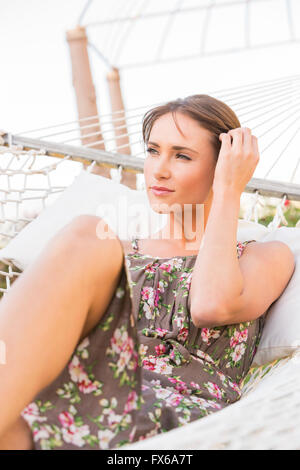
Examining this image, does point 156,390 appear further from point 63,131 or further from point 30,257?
point 63,131

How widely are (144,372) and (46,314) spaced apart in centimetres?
38

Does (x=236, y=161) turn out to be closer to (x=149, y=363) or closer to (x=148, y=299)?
(x=148, y=299)

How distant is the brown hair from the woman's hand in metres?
0.06

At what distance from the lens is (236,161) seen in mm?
1407

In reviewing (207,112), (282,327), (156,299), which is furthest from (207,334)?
(207,112)

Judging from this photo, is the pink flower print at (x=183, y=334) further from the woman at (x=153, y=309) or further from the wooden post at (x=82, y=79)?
the wooden post at (x=82, y=79)

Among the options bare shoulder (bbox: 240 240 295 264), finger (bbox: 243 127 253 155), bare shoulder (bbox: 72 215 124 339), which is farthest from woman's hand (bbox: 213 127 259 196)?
bare shoulder (bbox: 72 215 124 339)

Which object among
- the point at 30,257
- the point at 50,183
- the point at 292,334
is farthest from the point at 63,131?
the point at 292,334

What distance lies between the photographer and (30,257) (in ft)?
6.30

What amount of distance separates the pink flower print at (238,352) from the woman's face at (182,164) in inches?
16.3

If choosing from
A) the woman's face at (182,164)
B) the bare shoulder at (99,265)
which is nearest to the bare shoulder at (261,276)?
the woman's face at (182,164)

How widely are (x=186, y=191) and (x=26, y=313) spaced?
77 cm

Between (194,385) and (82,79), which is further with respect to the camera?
(82,79)

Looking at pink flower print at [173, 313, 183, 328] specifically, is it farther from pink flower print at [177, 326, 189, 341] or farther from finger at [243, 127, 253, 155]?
finger at [243, 127, 253, 155]
